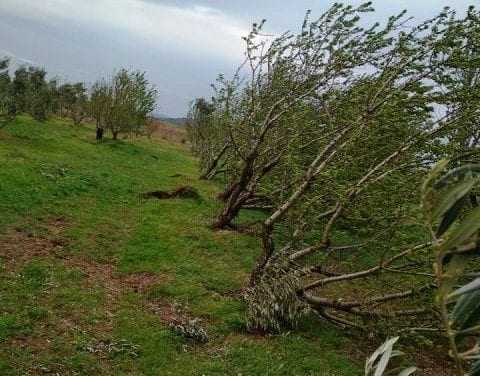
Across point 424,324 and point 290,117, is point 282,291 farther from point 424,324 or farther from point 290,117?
point 290,117

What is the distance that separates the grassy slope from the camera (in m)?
10.1

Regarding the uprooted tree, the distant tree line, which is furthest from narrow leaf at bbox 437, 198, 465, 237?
the distant tree line

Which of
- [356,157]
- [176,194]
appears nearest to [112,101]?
[176,194]

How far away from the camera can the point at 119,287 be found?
44.1 feet

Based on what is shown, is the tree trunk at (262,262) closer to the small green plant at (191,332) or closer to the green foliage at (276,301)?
the green foliage at (276,301)

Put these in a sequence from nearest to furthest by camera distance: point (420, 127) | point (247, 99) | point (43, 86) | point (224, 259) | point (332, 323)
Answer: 1. point (332, 323)
2. point (420, 127)
3. point (224, 259)
4. point (247, 99)
5. point (43, 86)

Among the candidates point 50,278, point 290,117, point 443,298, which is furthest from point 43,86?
point 443,298

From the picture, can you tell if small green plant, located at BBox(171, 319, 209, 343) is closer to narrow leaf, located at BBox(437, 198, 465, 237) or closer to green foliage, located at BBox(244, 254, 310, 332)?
green foliage, located at BBox(244, 254, 310, 332)

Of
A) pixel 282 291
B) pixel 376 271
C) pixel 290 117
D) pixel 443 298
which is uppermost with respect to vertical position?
pixel 290 117

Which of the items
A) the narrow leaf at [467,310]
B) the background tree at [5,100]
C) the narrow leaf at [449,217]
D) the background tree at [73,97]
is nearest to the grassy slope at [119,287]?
the background tree at [5,100]

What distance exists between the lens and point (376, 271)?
40.1ft

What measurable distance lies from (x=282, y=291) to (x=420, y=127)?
6.80 meters

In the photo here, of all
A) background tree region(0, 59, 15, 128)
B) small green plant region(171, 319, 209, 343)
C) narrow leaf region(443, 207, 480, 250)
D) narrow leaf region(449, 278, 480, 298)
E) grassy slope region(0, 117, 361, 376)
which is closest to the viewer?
narrow leaf region(443, 207, 480, 250)

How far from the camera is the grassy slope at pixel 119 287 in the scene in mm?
10055
